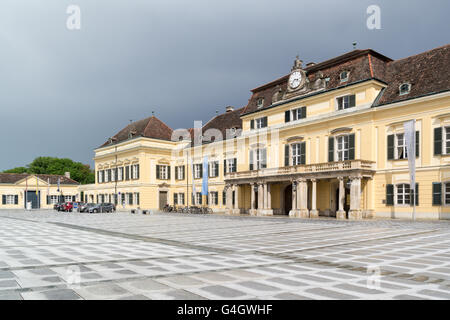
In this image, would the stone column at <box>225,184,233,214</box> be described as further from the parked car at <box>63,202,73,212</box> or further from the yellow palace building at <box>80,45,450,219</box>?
the parked car at <box>63,202,73,212</box>

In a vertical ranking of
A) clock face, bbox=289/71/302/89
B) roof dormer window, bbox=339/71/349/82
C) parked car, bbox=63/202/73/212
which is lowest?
parked car, bbox=63/202/73/212

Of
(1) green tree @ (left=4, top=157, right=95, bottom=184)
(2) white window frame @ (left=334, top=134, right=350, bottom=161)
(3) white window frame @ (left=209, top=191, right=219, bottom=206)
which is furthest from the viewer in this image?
(1) green tree @ (left=4, top=157, right=95, bottom=184)

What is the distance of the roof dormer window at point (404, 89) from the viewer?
99.7 feet

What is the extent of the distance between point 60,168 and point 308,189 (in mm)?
80667

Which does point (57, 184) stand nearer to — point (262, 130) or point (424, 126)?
point (262, 130)

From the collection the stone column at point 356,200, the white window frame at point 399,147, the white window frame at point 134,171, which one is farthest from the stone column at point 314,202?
the white window frame at point 134,171

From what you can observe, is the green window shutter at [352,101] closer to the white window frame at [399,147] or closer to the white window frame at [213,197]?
the white window frame at [399,147]

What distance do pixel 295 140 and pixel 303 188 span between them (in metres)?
6.02

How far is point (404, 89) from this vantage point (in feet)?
101

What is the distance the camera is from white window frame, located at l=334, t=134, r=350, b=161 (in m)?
34.0

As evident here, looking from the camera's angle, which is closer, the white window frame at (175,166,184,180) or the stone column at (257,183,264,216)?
the stone column at (257,183,264,216)

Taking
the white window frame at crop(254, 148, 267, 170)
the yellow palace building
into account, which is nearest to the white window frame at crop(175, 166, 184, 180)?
Result: the yellow palace building

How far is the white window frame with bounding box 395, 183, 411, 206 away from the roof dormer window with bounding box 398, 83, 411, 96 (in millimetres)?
Result: 7108
